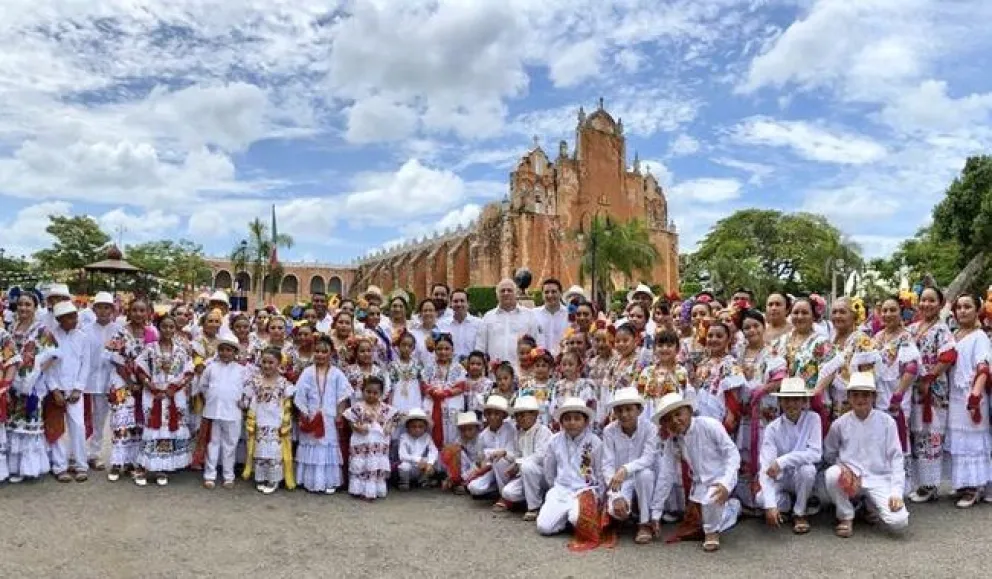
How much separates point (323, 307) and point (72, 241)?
37.9 metres

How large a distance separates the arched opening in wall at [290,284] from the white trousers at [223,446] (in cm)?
5835

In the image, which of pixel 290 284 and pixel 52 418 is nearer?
pixel 52 418

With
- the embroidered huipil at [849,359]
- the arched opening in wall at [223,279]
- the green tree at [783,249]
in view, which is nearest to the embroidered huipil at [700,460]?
the embroidered huipil at [849,359]

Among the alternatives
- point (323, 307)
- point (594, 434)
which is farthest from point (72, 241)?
point (594, 434)

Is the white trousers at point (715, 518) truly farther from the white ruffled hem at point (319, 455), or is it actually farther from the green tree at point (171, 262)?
the green tree at point (171, 262)

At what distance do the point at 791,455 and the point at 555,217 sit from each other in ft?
128

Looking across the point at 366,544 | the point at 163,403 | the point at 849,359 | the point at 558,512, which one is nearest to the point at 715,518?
the point at 558,512

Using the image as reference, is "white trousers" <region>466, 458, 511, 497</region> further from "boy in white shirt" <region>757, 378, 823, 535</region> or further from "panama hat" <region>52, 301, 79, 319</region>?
"panama hat" <region>52, 301, 79, 319</region>

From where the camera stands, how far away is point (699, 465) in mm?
4996

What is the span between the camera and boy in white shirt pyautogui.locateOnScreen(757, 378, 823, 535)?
505 centimetres

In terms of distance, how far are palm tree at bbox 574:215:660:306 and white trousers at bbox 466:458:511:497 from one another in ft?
99.1

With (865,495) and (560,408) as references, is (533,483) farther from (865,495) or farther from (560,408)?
(865,495)

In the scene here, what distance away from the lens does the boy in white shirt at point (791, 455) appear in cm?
505

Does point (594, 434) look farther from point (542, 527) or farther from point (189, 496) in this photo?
point (189, 496)
